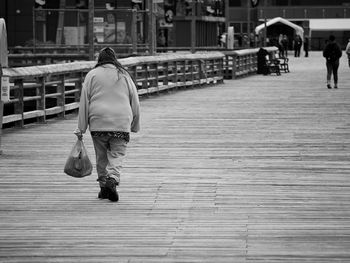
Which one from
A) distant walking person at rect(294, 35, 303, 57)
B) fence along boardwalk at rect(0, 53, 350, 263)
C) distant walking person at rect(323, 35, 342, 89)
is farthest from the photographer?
distant walking person at rect(294, 35, 303, 57)

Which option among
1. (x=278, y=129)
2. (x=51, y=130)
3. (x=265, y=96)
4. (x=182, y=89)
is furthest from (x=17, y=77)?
(x=182, y=89)

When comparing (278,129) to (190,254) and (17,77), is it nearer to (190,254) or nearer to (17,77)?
(17,77)

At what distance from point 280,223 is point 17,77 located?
432 inches

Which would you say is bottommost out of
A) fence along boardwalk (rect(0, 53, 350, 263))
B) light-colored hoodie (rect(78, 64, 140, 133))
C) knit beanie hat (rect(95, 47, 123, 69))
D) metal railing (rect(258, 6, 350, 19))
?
fence along boardwalk (rect(0, 53, 350, 263))

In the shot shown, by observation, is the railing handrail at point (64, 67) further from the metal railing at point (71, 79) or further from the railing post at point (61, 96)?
the railing post at point (61, 96)

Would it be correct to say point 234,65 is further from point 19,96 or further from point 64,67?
point 19,96

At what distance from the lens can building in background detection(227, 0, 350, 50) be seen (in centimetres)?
10981

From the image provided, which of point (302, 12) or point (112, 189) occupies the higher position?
point (302, 12)

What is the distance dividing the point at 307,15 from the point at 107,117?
103m

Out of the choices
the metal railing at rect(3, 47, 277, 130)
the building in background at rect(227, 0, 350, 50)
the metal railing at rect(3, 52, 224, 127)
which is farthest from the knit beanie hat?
the building in background at rect(227, 0, 350, 50)

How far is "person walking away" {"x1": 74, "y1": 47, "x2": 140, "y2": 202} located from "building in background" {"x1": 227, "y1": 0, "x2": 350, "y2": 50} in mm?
97624

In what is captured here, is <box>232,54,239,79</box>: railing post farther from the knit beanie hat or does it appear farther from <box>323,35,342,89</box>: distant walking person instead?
the knit beanie hat

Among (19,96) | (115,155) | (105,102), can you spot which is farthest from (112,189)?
(19,96)

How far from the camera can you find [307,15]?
11231 cm
